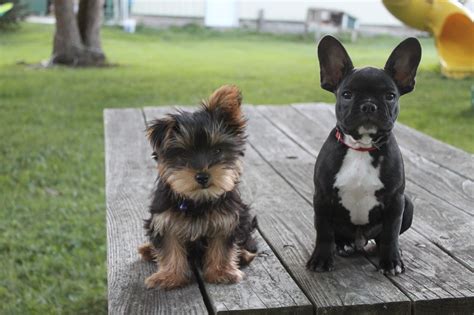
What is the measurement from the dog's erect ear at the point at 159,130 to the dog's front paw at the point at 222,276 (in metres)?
0.46

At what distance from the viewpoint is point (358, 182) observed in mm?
2393

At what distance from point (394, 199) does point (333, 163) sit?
0.76ft

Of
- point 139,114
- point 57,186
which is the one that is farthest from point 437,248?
point 57,186

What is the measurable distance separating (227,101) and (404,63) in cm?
58

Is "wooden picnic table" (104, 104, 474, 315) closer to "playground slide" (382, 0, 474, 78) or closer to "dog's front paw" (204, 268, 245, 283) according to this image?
"dog's front paw" (204, 268, 245, 283)

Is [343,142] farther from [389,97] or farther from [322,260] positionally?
[322,260]

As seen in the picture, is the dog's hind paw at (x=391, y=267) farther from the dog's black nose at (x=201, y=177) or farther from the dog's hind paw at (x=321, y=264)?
the dog's black nose at (x=201, y=177)

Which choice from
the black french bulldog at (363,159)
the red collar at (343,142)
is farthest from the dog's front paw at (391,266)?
the red collar at (343,142)

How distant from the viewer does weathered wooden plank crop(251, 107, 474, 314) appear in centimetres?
231

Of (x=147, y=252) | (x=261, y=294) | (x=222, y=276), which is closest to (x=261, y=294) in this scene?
(x=261, y=294)

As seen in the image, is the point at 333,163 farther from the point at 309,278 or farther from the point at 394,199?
the point at 309,278

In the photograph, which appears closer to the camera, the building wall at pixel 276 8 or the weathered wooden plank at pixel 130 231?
the weathered wooden plank at pixel 130 231

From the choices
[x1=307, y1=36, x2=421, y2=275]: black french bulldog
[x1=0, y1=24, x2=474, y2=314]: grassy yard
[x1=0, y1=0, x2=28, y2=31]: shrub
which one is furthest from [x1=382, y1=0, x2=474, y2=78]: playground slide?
[x1=0, y1=0, x2=28, y2=31]: shrub

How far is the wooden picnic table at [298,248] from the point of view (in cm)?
230
